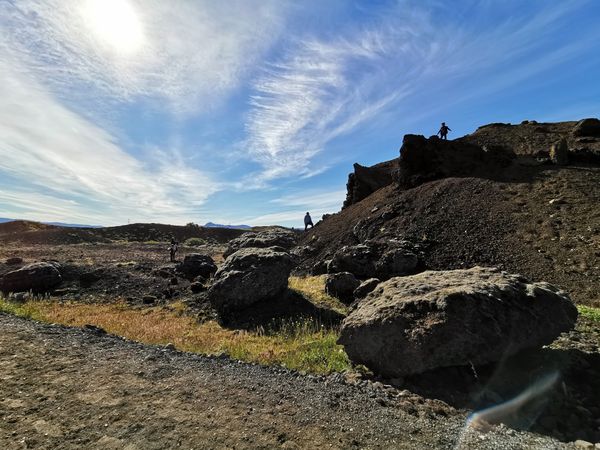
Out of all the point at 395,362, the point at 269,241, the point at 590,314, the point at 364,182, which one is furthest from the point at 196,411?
the point at 364,182

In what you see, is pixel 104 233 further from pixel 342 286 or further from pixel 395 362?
pixel 395 362

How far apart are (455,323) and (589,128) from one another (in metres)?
37.1

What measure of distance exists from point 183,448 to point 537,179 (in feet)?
84.3

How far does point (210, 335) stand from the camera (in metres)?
12.5

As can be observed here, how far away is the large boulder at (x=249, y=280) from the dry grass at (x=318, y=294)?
54.1 inches

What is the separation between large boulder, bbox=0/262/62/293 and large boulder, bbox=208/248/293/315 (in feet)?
37.8

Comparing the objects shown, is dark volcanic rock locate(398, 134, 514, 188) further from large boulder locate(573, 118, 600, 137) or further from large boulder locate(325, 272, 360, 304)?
large boulder locate(325, 272, 360, 304)

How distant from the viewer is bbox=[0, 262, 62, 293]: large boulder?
64.1 ft

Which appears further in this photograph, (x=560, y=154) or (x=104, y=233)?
(x=104, y=233)

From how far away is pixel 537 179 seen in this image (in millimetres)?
23031

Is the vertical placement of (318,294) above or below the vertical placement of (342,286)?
below

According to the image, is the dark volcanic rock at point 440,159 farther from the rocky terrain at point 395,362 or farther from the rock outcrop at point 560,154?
the rocky terrain at point 395,362

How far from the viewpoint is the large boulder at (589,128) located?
32.9 meters

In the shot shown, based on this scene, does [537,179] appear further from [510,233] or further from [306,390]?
[306,390]
